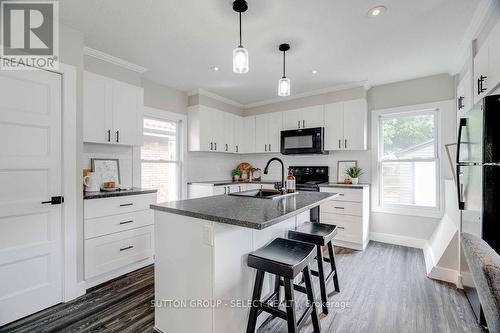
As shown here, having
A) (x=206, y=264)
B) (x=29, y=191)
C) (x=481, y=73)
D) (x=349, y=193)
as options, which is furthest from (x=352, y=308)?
(x=29, y=191)

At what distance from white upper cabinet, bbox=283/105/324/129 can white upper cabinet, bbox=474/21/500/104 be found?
2046 millimetres

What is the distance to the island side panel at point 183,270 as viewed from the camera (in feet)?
4.79

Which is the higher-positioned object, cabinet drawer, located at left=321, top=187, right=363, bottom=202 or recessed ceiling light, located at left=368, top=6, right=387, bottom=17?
recessed ceiling light, located at left=368, top=6, right=387, bottom=17

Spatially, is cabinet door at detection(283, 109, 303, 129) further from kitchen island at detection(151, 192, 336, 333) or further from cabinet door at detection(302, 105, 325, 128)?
kitchen island at detection(151, 192, 336, 333)

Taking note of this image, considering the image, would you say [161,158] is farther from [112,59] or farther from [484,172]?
[484,172]

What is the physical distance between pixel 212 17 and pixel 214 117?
229cm

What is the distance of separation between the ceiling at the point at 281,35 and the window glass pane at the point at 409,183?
1.36m

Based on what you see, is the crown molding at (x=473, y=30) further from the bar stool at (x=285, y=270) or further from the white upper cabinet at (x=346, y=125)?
the bar stool at (x=285, y=270)

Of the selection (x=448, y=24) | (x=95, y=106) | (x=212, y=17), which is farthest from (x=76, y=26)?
(x=448, y=24)

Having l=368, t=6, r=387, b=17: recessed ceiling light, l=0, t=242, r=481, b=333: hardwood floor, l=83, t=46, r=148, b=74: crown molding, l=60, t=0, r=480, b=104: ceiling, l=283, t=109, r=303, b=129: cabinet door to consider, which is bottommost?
l=0, t=242, r=481, b=333: hardwood floor

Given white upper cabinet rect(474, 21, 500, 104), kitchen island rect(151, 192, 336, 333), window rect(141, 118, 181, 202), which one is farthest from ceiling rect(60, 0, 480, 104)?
kitchen island rect(151, 192, 336, 333)

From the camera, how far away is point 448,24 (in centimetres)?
216

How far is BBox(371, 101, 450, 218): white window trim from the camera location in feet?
11.1

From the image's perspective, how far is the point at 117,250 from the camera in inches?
103
